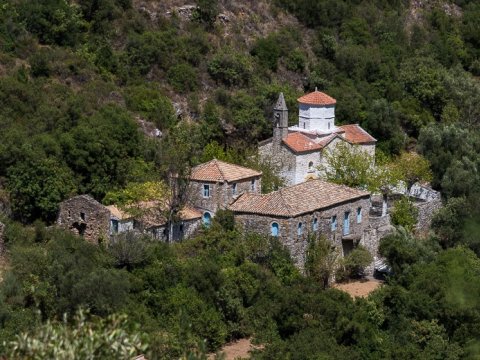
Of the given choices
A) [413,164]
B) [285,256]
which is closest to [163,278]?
[285,256]

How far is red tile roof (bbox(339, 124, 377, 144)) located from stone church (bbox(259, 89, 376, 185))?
0.38ft

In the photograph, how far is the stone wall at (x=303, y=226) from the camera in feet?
141

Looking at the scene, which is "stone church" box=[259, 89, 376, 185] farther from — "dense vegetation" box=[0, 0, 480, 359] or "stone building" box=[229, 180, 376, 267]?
"stone building" box=[229, 180, 376, 267]

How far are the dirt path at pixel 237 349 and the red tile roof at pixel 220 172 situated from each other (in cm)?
920

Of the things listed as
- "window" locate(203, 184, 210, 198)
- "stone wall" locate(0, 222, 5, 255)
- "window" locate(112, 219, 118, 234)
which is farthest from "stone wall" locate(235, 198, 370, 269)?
"stone wall" locate(0, 222, 5, 255)

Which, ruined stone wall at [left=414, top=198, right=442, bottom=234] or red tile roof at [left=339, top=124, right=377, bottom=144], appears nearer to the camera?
ruined stone wall at [left=414, top=198, right=442, bottom=234]

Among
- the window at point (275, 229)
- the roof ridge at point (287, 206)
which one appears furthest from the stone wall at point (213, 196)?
the window at point (275, 229)

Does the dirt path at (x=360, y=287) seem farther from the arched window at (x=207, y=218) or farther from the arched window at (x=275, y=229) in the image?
the arched window at (x=207, y=218)

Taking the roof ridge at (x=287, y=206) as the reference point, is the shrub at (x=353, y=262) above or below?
below

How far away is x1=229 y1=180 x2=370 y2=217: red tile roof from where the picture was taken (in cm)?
4322

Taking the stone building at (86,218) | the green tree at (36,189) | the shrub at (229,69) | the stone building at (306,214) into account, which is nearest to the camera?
the stone building at (86,218)

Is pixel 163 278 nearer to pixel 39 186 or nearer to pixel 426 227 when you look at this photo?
pixel 39 186

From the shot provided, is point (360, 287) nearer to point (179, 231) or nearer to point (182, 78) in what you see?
point (179, 231)

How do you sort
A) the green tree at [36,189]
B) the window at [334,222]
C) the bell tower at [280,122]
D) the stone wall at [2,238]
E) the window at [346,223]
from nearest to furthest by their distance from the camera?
the stone wall at [2,238] → the green tree at [36,189] → the window at [334,222] → the window at [346,223] → the bell tower at [280,122]
